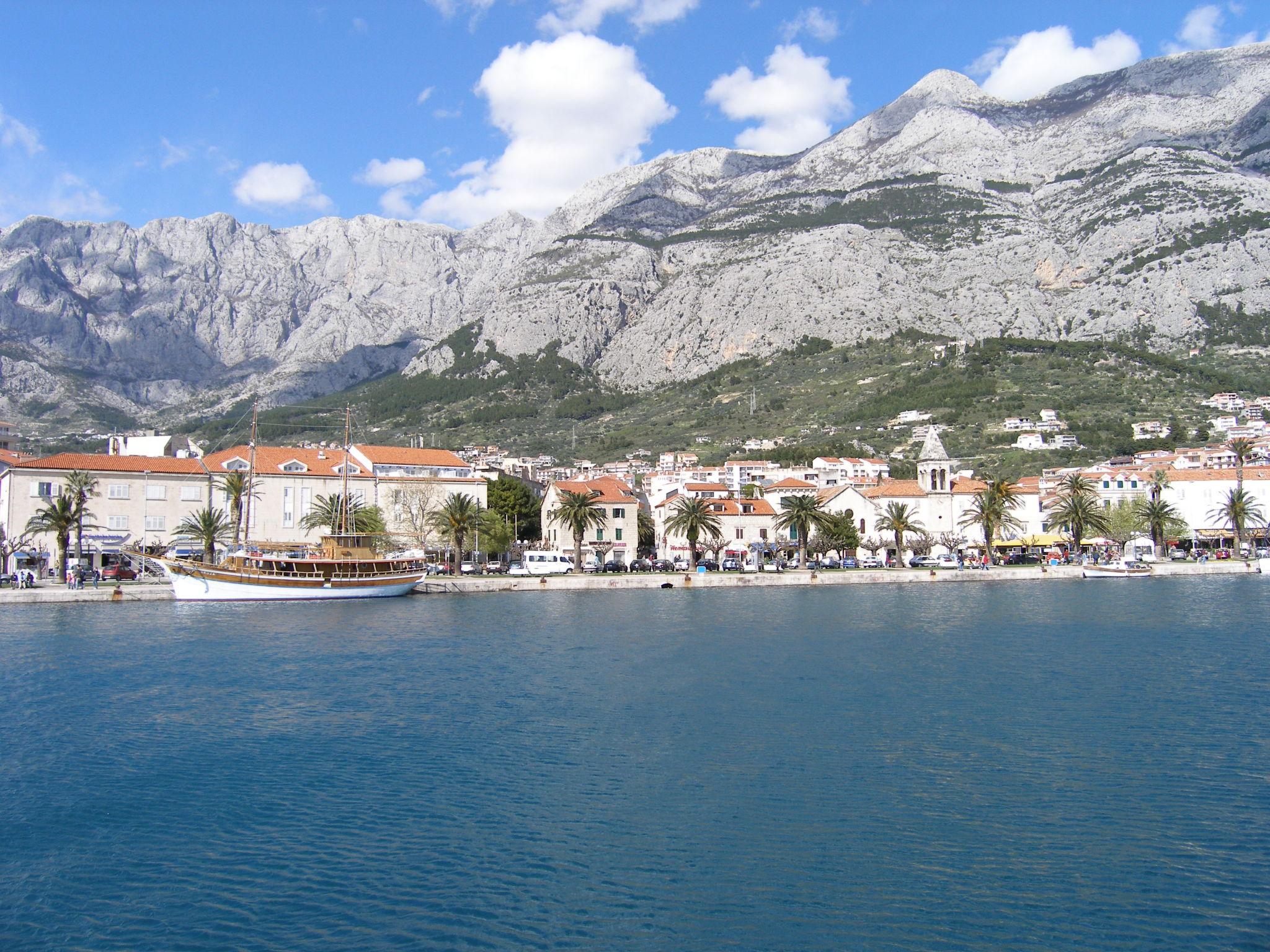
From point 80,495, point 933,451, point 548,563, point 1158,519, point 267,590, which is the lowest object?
point 267,590

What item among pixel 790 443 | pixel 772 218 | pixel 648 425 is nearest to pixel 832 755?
pixel 790 443

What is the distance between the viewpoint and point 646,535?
8369 centimetres

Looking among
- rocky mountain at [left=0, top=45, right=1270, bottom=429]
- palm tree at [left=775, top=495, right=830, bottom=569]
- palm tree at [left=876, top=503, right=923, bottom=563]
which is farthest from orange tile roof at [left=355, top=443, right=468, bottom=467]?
rocky mountain at [left=0, top=45, right=1270, bottom=429]

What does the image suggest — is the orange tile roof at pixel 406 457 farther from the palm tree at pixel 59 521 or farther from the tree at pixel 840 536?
the tree at pixel 840 536

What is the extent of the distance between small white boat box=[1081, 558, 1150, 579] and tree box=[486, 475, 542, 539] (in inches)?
1756

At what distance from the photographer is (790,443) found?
130 m

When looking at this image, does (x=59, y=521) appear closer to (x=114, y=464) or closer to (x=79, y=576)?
(x=79, y=576)

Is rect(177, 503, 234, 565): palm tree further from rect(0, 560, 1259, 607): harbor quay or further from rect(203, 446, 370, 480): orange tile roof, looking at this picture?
rect(0, 560, 1259, 607): harbor quay

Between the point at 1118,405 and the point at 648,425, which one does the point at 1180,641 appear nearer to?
the point at 1118,405

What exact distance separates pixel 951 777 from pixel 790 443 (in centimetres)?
11404

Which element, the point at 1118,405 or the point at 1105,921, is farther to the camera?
the point at 1118,405

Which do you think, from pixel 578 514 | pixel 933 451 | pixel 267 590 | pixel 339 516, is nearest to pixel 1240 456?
pixel 933 451

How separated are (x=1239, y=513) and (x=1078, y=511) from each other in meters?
13.3

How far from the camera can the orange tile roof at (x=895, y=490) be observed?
3337 inches
